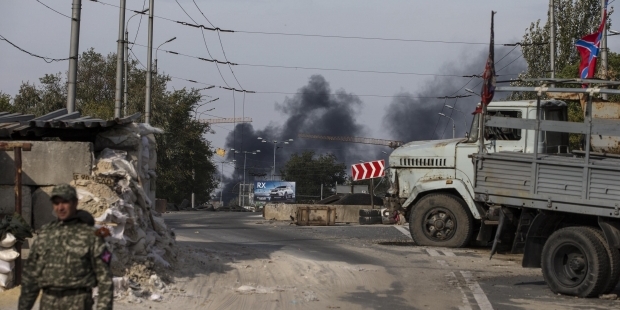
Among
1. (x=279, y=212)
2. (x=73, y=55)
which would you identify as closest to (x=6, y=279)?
(x=73, y=55)

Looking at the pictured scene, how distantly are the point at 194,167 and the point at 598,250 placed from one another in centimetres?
5854

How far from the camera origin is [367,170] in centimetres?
3092

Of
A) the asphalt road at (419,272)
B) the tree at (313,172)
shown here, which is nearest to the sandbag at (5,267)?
the asphalt road at (419,272)

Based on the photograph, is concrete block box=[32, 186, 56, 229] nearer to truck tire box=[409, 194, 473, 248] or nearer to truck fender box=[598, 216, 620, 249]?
truck fender box=[598, 216, 620, 249]

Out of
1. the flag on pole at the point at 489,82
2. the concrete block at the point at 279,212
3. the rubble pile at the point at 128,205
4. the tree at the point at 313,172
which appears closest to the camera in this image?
the rubble pile at the point at 128,205

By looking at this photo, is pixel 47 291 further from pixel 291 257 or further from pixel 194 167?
pixel 194 167

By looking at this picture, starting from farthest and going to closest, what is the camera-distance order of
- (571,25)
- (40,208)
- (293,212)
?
(571,25)
(293,212)
(40,208)

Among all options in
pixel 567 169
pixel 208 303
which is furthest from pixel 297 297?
pixel 567 169

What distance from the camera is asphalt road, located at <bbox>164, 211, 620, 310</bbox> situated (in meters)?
10.6

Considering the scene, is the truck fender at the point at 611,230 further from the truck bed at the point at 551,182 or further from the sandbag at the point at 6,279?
the sandbag at the point at 6,279

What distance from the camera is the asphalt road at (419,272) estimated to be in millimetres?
10594

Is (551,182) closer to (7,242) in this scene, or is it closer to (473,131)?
(473,131)

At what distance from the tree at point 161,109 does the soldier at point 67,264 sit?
4799 centimetres

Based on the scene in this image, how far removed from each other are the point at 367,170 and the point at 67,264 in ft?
83.8
